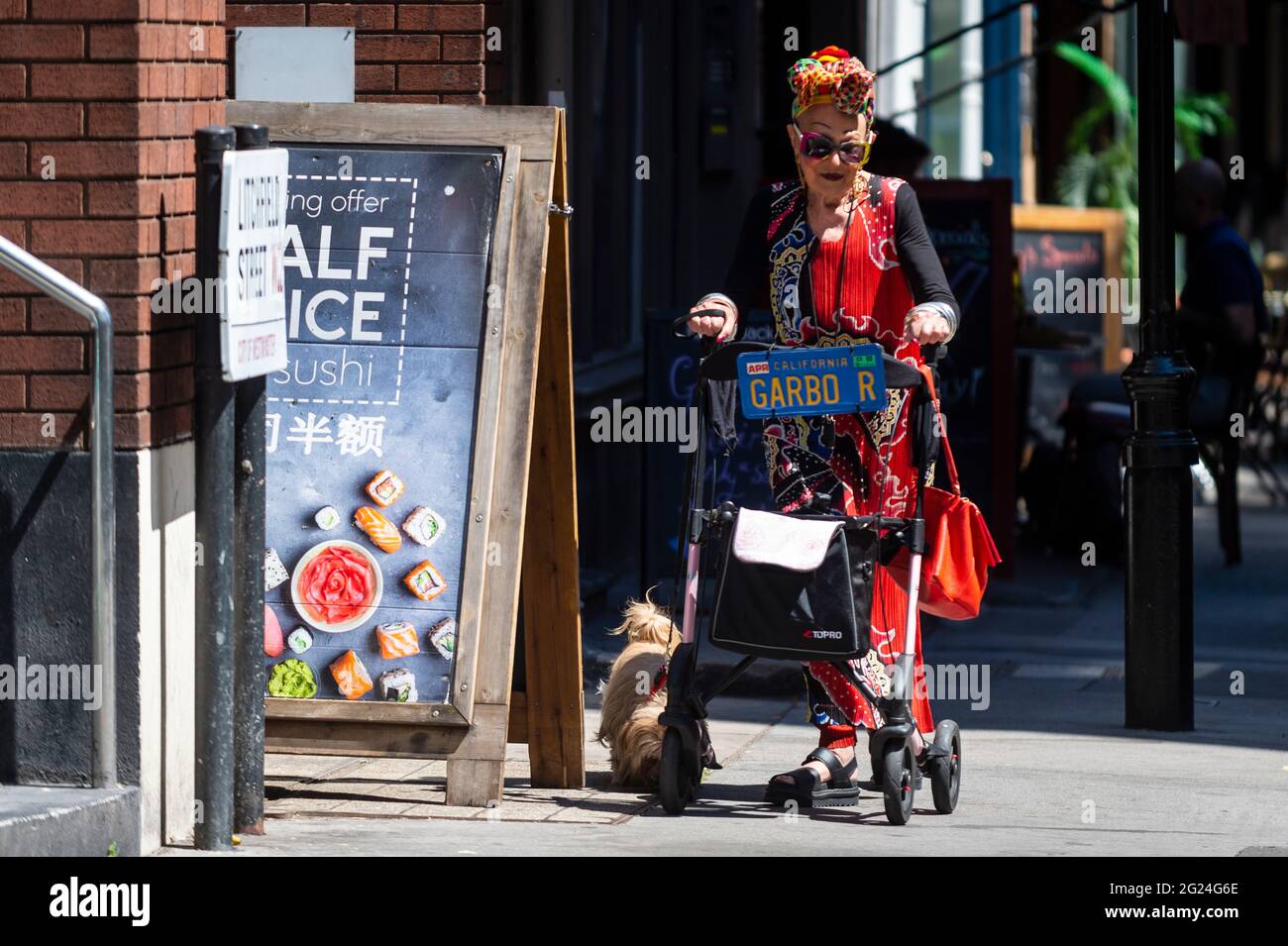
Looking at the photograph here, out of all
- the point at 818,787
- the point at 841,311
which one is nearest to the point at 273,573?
the point at 818,787

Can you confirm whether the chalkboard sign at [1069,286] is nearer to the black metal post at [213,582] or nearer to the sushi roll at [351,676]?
the sushi roll at [351,676]

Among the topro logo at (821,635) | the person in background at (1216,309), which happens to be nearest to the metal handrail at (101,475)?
the topro logo at (821,635)

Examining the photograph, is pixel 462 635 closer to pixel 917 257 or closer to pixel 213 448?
pixel 213 448

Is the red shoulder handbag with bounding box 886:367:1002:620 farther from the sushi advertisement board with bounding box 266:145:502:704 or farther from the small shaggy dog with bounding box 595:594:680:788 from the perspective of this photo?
the sushi advertisement board with bounding box 266:145:502:704

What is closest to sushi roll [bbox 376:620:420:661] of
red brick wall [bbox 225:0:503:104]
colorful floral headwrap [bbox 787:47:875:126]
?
colorful floral headwrap [bbox 787:47:875:126]

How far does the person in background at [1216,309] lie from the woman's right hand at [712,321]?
5.84m

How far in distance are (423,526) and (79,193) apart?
132cm

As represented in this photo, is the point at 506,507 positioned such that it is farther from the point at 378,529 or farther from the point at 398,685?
the point at 398,685

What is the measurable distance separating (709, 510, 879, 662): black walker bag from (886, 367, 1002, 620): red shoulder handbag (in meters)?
0.26

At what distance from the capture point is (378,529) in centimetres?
619

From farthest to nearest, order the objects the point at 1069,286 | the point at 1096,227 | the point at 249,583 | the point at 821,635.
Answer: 1. the point at 1096,227
2. the point at 1069,286
3. the point at 821,635
4. the point at 249,583

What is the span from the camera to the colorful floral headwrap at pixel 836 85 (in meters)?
6.21
